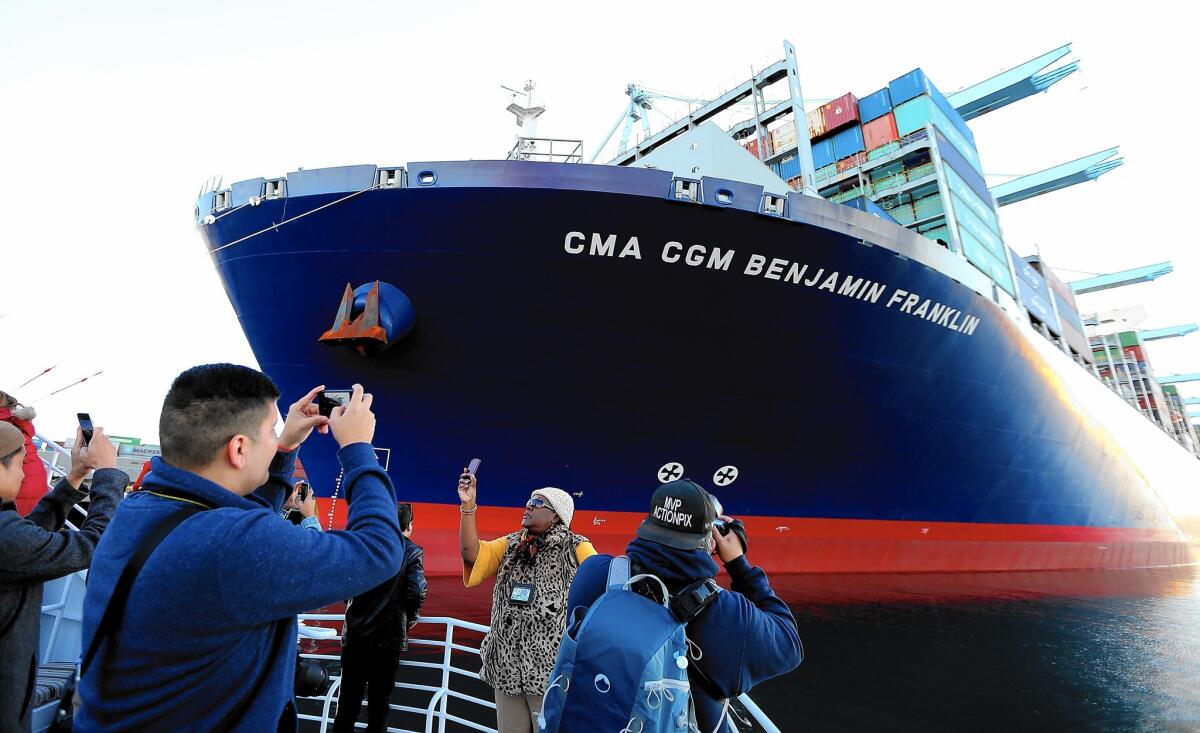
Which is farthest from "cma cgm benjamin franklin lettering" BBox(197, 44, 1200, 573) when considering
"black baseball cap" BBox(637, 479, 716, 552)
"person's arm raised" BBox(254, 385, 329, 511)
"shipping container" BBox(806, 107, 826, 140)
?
"shipping container" BBox(806, 107, 826, 140)

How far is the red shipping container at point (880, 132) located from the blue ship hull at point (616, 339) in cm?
839

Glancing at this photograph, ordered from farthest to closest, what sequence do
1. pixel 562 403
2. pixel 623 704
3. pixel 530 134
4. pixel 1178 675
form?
pixel 530 134 < pixel 562 403 < pixel 1178 675 < pixel 623 704

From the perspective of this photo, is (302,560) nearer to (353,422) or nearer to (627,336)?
(353,422)

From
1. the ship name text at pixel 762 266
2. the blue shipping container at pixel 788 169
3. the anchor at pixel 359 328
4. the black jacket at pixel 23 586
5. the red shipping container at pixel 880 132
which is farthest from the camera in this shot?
the blue shipping container at pixel 788 169

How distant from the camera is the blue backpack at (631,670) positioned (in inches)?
50.9

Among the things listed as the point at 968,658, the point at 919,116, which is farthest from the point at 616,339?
the point at 919,116

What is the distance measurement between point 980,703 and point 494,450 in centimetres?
580

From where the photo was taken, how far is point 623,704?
129 cm

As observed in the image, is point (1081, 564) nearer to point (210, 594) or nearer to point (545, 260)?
A: point (545, 260)

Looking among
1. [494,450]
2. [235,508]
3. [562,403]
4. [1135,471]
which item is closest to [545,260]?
[562,403]

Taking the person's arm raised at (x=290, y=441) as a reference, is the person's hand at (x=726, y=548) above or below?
below

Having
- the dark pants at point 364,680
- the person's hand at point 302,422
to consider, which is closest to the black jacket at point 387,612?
the dark pants at point 364,680

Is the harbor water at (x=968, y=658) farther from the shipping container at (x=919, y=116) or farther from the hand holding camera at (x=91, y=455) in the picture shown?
the shipping container at (x=919, y=116)

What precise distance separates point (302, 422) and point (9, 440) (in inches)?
39.7
